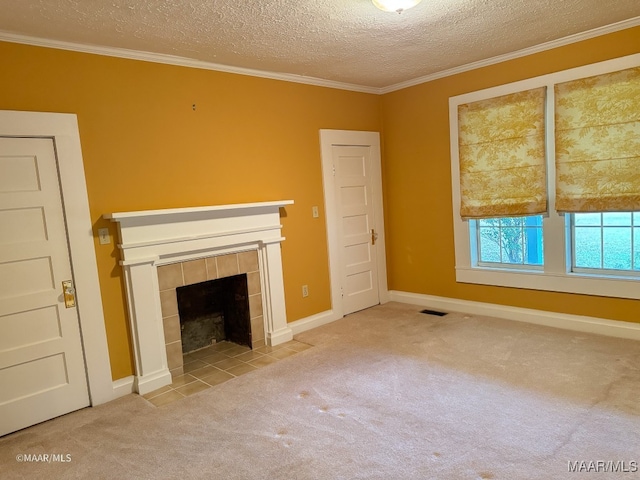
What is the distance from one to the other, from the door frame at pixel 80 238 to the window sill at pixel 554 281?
3.56 meters

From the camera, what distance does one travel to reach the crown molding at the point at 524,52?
347 cm

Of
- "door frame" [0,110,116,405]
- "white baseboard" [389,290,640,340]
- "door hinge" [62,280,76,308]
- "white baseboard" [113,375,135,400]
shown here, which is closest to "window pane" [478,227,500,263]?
"white baseboard" [389,290,640,340]

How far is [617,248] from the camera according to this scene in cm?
381

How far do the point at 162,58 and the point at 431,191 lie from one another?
3.07m

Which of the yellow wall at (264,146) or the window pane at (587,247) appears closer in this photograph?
the yellow wall at (264,146)

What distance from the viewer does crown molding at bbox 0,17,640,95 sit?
9.78 feet

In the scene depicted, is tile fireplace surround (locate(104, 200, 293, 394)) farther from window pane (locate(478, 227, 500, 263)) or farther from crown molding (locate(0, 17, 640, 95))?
window pane (locate(478, 227, 500, 263))

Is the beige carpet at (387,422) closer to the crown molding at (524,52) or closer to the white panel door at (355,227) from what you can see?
the white panel door at (355,227)

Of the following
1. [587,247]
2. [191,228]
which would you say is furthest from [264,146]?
[587,247]

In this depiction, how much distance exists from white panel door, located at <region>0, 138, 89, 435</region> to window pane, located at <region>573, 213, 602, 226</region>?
4.25 m

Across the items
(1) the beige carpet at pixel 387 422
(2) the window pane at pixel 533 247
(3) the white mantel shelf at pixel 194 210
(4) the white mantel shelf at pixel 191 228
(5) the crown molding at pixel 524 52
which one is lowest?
(1) the beige carpet at pixel 387 422

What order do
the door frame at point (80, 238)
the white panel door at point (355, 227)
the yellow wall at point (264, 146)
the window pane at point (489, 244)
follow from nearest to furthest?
1. the door frame at point (80, 238)
2. the yellow wall at point (264, 146)
3. the window pane at point (489, 244)
4. the white panel door at point (355, 227)

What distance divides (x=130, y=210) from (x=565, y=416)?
3300 millimetres

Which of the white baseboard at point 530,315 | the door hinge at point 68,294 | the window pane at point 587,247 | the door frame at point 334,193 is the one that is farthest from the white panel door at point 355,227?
the door hinge at point 68,294
